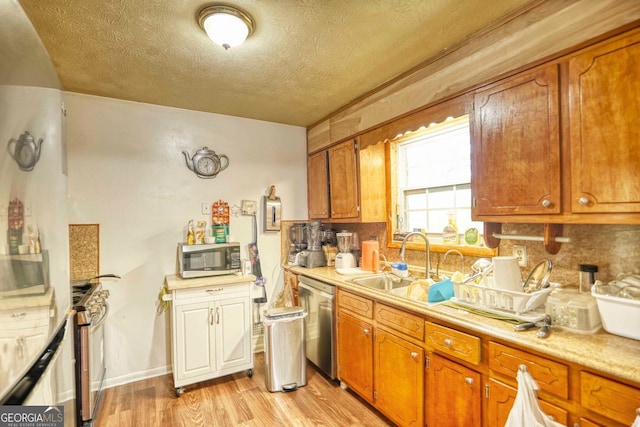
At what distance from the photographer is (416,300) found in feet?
6.19

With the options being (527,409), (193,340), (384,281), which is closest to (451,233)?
(384,281)

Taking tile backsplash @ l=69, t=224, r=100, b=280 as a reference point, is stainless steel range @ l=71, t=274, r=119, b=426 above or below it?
below

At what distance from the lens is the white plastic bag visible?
1.17 metres

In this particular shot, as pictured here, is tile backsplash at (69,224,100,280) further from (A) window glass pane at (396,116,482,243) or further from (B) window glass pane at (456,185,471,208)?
(B) window glass pane at (456,185,471,208)

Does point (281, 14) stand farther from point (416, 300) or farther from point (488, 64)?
point (416, 300)

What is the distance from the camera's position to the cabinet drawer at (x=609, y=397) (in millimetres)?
1014

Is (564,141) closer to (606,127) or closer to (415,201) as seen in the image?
(606,127)

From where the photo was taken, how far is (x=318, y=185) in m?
3.41

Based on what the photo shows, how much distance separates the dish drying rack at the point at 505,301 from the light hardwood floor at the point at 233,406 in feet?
3.63

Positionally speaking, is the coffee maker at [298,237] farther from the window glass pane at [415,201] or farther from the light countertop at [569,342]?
the light countertop at [569,342]

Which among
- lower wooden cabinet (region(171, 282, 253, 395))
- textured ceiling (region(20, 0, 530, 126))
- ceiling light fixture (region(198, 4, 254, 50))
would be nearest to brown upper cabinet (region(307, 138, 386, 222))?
textured ceiling (region(20, 0, 530, 126))

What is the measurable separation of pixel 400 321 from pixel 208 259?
5.72ft

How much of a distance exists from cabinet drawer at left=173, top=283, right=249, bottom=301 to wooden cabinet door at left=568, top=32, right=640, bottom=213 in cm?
236

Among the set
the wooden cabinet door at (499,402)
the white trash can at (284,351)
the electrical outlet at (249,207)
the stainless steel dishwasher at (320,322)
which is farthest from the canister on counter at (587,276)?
the electrical outlet at (249,207)
